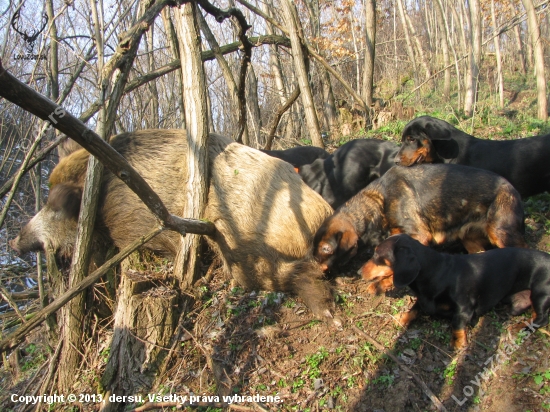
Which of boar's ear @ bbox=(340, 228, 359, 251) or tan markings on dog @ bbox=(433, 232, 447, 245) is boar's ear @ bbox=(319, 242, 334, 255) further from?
tan markings on dog @ bbox=(433, 232, 447, 245)

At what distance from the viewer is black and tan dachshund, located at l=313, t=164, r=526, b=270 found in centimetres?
473

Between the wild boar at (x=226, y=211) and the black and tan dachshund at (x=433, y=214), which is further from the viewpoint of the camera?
the wild boar at (x=226, y=211)

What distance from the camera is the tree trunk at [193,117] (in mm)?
4852

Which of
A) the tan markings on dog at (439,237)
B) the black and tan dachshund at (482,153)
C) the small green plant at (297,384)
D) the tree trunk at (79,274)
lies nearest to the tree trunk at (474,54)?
the black and tan dachshund at (482,153)

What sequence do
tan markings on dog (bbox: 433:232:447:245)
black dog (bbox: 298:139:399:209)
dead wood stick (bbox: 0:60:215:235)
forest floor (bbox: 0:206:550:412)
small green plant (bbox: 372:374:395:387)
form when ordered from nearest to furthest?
dead wood stick (bbox: 0:60:215:235), forest floor (bbox: 0:206:550:412), small green plant (bbox: 372:374:395:387), tan markings on dog (bbox: 433:232:447:245), black dog (bbox: 298:139:399:209)

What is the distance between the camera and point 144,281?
4793 millimetres

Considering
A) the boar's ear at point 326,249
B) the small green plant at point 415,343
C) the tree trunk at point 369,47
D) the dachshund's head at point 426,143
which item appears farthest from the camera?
the tree trunk at point 369,47

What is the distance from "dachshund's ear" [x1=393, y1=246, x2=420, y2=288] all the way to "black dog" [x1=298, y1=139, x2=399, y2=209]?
2.79m

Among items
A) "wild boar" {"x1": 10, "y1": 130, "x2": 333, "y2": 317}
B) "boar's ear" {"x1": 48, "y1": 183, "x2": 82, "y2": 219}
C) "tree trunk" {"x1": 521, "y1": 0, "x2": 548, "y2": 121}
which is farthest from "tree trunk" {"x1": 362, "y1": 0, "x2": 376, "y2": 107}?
"boar's ear" {"x1": 48, "y1": 183, "x2": 82, "y2": 219}

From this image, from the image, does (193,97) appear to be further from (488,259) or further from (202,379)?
(488,259)

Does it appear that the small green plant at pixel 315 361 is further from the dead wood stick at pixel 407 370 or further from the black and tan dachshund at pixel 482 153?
the black and tan dachshund at pixel 482 153

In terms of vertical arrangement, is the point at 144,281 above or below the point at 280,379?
above

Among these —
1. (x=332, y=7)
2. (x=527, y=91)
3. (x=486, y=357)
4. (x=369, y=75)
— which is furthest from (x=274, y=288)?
(x=527, y=91)

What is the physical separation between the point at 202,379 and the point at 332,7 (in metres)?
17.0
